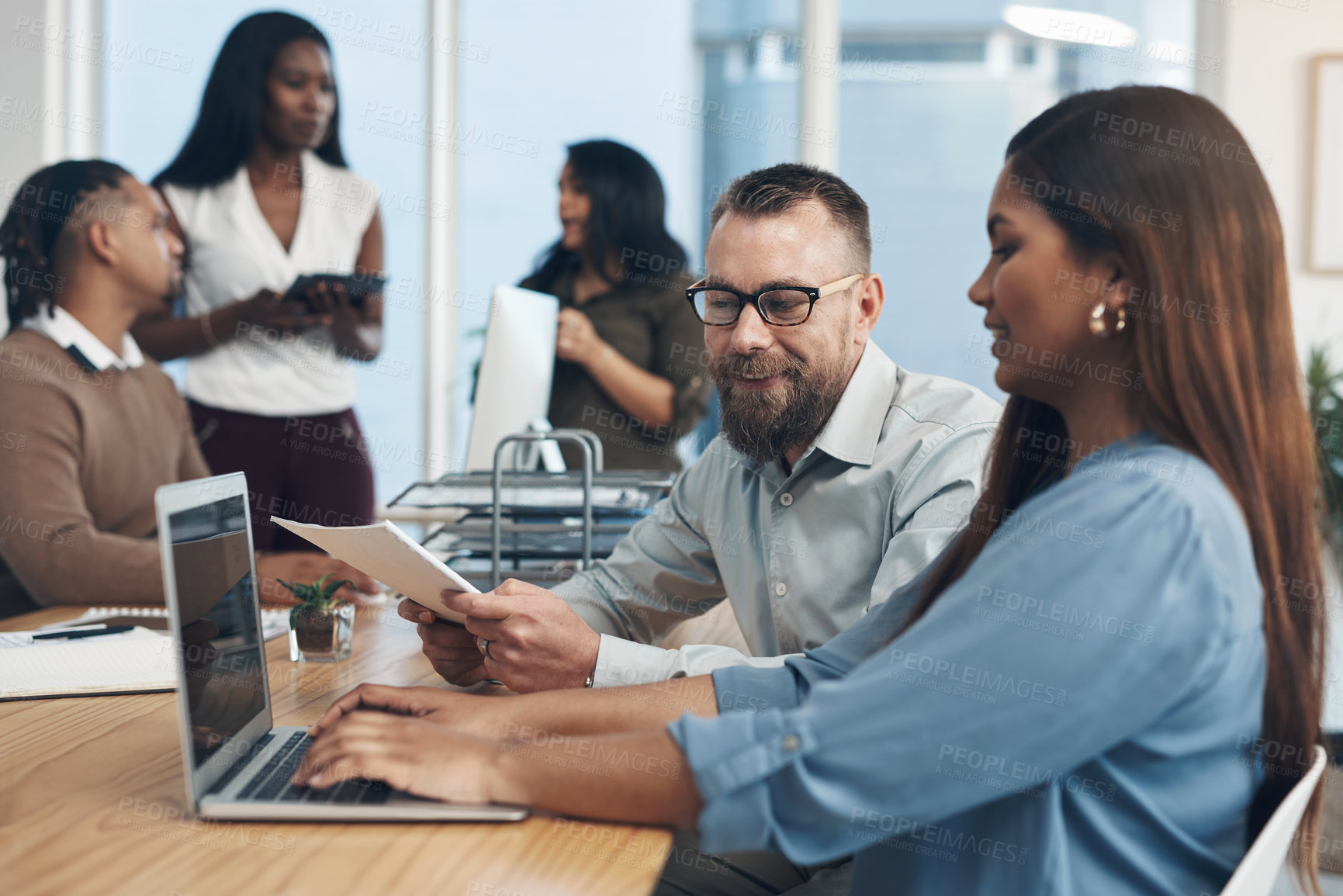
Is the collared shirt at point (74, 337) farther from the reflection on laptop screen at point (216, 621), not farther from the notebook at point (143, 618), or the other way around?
the reflection on laptop screen at point (216, 621)

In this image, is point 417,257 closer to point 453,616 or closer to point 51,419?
point 51,419

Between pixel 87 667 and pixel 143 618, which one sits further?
pixel 143 618

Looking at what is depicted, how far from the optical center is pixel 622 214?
267cm

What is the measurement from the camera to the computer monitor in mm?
1830

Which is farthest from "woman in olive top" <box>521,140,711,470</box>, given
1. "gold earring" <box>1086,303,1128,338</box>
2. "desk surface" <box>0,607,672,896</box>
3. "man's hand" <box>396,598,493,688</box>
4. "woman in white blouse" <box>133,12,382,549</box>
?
"gold earring" <box>1086,303,1128,338</box>

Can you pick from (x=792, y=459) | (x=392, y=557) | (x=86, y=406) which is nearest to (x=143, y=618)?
(x=86, y=406)

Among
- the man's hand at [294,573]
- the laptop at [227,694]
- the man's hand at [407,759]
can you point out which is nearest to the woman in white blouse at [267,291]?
the man's hand at [294,573]

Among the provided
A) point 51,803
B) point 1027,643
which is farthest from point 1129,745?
point 51,803

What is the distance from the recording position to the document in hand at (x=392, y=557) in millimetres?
1023

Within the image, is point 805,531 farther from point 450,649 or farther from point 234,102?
point 234,102

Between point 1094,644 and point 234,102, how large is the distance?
265cm

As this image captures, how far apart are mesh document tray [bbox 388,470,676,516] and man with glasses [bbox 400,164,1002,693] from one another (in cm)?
15

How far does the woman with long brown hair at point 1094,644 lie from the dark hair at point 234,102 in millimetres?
2269

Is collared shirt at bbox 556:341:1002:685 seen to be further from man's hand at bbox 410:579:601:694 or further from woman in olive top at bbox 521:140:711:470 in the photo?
woman in olive top at bbox 521:140:711:470
